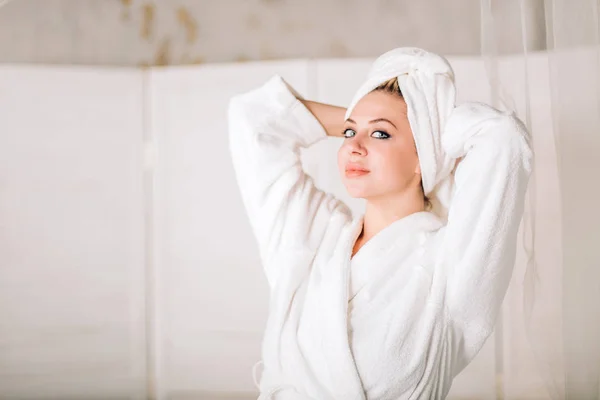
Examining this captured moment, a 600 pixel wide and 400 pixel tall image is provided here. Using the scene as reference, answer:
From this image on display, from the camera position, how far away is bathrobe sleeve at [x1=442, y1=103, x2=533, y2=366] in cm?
85

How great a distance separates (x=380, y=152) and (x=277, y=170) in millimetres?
194

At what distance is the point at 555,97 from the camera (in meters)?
0.91

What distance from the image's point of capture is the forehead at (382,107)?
0.97m

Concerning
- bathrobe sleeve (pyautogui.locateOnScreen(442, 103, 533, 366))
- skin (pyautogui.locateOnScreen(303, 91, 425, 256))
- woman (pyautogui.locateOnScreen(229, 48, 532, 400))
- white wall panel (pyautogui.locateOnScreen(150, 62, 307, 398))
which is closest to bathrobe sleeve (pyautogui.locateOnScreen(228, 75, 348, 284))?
woman (pyautogui.locateOnScreen(229, 48, 532, 400))

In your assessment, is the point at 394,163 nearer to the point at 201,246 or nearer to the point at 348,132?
the point at 348,132

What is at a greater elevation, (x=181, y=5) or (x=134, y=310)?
(x=181, y=5)

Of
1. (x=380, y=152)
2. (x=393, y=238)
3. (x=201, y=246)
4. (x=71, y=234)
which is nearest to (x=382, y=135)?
(x=380, y=152)

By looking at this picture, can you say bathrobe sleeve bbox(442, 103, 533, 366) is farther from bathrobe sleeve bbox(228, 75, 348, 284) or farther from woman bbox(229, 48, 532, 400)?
bathrobe sleeve bbox(228, 75, 348, 284)

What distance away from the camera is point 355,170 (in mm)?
965

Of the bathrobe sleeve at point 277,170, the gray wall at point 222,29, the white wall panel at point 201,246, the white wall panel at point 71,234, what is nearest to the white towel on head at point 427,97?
the bathrobe sleeve at point 277,170

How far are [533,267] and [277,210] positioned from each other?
16.0 inches

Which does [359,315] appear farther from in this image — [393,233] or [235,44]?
[235,44]

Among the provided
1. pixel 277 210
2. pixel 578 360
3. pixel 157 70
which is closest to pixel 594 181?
pixel 578 360

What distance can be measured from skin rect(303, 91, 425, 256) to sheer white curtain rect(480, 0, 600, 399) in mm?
Result: 158
